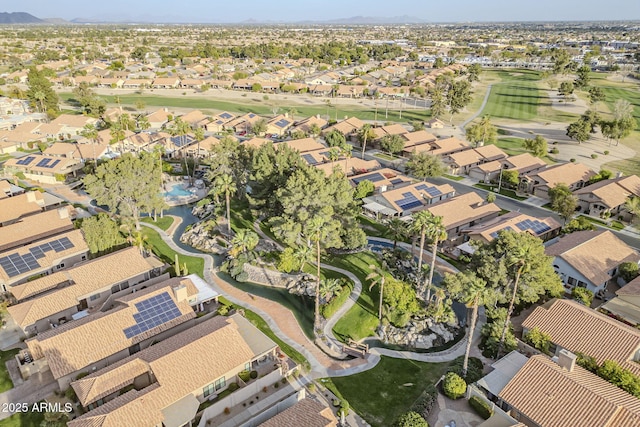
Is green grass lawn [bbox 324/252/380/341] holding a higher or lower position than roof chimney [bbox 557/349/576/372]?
lower

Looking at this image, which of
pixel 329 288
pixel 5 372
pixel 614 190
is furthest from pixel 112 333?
pixel 614 190

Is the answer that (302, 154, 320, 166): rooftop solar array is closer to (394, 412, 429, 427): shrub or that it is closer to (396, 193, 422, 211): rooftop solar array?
(396, 193, 422, 211): rooftop solar array

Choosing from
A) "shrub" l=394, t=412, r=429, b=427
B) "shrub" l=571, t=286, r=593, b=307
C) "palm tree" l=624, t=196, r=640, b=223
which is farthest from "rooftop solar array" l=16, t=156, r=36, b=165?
"palm tree" l=624, t=196, r=640, b=223

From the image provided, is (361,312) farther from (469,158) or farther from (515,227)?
(469,158)

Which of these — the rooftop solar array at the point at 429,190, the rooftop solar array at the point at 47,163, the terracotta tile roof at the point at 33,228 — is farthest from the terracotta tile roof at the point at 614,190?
the rooftop solar array at the point at 47,163

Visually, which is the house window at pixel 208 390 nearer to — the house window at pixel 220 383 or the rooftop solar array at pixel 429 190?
the house window at pixel 220 383

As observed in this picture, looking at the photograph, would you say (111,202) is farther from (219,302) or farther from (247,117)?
(247,117)

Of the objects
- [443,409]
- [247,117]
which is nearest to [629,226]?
[443,409]
